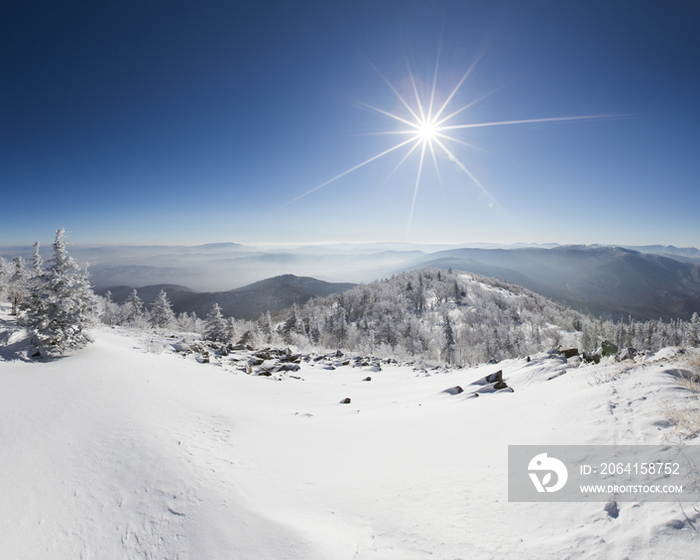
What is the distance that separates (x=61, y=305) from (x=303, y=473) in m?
13.2

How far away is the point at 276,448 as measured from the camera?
7.03 m

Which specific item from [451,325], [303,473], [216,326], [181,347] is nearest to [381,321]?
[451,325]

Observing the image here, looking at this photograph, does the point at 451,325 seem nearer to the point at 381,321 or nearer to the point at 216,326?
the point at 381,321

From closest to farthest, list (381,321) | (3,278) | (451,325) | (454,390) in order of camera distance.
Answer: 1. (454,390)
2. (3,278)
3. (381,321)
4. (451,325)

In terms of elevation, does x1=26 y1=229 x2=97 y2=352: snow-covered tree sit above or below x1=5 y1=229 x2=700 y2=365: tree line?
above

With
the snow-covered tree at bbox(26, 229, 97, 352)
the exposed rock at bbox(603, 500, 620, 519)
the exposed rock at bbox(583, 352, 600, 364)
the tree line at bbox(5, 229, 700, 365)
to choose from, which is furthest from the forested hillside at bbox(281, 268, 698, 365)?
the exposed rock at bbox(603, 500, 620, 519)

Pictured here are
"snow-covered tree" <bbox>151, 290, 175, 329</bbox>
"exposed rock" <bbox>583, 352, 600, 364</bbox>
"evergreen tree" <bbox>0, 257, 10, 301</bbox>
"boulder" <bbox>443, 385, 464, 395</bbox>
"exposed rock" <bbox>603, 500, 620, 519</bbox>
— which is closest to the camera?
"exposed rock" <bbox>603, 500, 620, 519</bbox>

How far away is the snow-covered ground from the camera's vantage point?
366 centimetres

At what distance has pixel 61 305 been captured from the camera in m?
11.8

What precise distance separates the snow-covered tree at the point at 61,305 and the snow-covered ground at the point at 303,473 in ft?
6.08

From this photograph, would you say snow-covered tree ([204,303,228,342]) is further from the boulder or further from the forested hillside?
the boulder

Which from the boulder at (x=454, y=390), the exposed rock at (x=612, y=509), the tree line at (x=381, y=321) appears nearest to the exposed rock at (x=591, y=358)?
the boulder at (x=454, y=390)

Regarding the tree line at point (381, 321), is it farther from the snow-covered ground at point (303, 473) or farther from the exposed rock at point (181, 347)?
the exposed rock at point (181, 347)

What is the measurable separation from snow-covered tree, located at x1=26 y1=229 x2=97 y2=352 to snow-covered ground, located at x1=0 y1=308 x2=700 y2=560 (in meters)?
1.85
